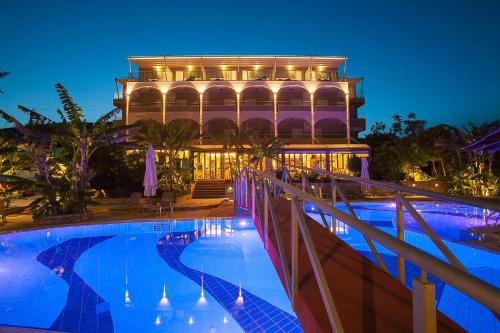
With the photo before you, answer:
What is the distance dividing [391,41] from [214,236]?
6848 cm

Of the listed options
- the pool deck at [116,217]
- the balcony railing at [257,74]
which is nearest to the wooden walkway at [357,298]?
the pool deck at [116,217]

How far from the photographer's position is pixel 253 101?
3262 cm

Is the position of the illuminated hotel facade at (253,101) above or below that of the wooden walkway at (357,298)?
above

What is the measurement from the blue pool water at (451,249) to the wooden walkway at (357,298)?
10.2 inches

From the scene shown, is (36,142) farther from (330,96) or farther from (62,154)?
(330,96)

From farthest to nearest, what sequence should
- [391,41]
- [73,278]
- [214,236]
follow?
[391,41] < [214,236] < [73,278]

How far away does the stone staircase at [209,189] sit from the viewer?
23344 millimetres

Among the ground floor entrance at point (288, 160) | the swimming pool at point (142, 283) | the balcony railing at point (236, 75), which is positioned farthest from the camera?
the balcony railing at point (236, 75)

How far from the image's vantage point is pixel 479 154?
20844 millimetres

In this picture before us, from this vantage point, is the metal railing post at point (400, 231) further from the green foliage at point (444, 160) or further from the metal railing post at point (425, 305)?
the green foliage at point (444, 160)

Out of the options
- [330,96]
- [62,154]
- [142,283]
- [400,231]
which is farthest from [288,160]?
[400,231]

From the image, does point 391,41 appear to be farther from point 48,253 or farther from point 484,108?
point 484,108

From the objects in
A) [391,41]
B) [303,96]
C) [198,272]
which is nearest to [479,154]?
[303,96]

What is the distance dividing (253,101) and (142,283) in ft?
88.3
